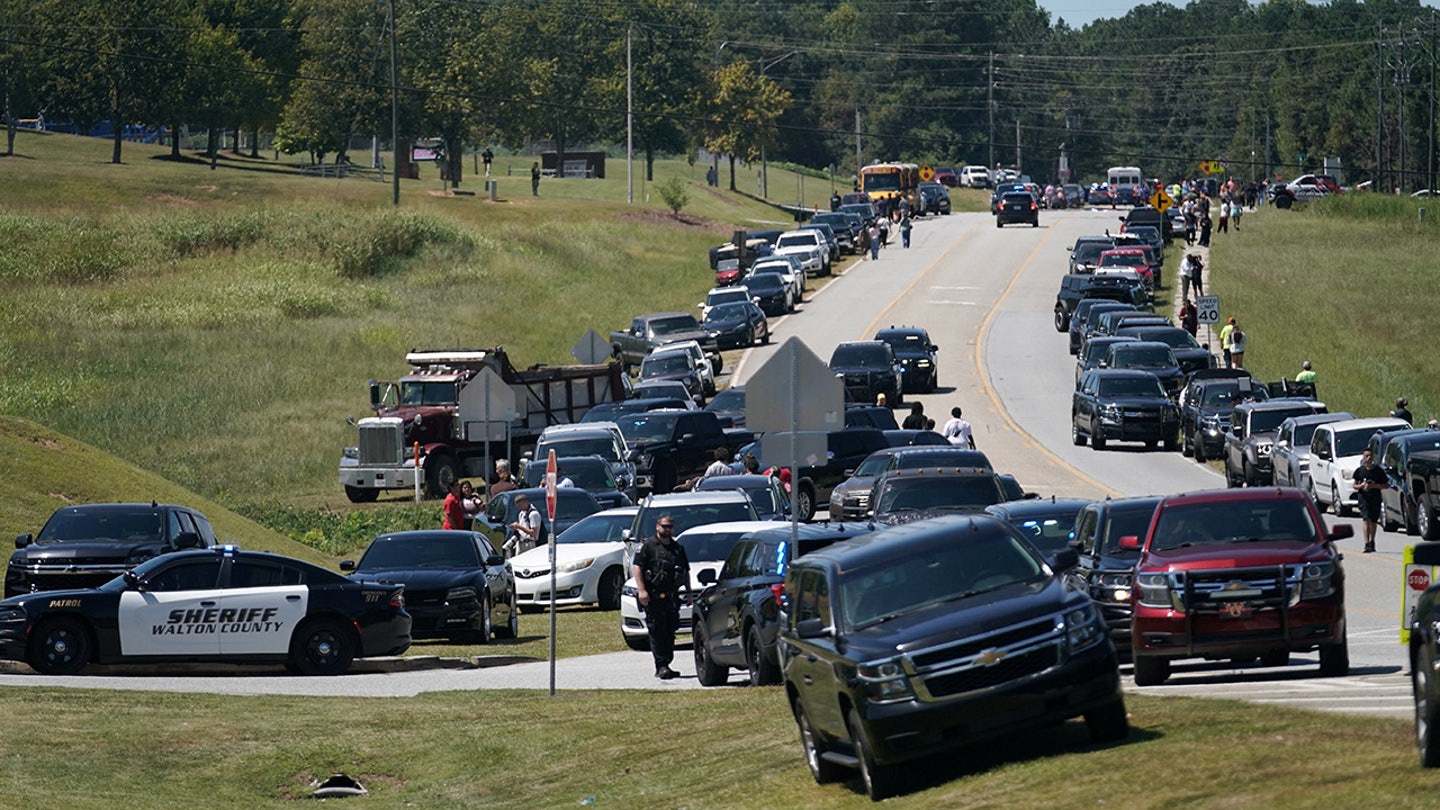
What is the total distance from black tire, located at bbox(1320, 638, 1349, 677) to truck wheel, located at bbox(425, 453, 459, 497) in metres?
28.8

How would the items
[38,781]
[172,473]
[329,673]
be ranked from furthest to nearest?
[172,473] < [329,673] < [38,781]

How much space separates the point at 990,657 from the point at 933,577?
40.4 inches

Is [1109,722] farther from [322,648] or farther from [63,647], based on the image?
[63,647]

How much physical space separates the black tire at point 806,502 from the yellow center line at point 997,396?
5.58m

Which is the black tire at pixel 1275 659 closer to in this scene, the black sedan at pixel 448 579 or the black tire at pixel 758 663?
the black tire at pixel 758 663

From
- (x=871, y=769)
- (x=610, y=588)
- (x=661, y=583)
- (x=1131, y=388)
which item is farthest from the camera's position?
(x=1131, y=388)

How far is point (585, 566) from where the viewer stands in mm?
27797

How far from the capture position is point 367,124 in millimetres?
125500

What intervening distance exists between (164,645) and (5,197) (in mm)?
80567

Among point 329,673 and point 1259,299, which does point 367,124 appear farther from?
point 329,673

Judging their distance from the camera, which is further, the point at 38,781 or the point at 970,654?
the point at 38,781

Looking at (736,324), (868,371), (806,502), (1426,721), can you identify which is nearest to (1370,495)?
(806,502)

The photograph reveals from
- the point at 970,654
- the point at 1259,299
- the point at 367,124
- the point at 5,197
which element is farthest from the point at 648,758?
the point at 367,124

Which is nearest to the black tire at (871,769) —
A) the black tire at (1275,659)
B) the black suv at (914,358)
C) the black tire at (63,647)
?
the black tire at (1275,659)
